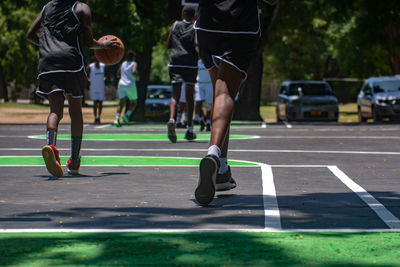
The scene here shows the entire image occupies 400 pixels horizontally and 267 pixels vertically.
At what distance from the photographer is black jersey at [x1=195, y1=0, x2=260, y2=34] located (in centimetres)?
695

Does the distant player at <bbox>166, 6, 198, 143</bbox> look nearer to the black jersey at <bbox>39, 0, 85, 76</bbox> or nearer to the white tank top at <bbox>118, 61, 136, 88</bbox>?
the white tank top at <bbox>118, 61, 136, 88</bbox>

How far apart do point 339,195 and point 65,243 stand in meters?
2.97

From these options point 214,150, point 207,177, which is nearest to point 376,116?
point 214,150

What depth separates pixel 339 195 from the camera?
7188 millimetres

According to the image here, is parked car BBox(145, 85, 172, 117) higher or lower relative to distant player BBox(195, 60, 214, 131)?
lower

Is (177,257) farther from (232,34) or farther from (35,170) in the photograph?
(35,170)

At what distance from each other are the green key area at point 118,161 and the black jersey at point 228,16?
3.49 meters

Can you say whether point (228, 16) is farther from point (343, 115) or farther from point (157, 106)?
point (343, 115)

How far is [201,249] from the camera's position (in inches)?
186

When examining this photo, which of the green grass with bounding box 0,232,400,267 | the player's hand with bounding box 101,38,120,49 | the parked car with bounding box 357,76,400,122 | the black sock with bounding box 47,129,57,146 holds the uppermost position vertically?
the player's hand with bounding box 101,38,120,49

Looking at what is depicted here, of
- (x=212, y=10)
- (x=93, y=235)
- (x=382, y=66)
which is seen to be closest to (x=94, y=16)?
(x=212, y=10)

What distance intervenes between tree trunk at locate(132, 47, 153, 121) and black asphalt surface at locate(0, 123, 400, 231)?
64.0 feet

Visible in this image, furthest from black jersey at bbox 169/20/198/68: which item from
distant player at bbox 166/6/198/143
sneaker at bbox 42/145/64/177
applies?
sneaker at bbox 42/145/64/177

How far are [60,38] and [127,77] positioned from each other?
12.2 m
